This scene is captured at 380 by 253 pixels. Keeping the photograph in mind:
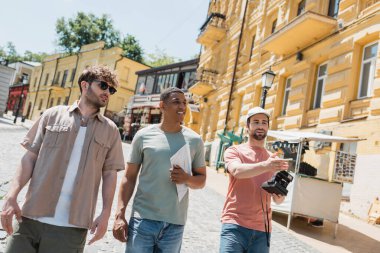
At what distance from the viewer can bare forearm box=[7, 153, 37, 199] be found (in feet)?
7.92

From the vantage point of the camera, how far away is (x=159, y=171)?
2719mm

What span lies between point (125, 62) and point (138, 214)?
4058 cm

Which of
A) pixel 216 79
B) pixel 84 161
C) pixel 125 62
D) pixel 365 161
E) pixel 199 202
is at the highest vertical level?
pixel 125 62

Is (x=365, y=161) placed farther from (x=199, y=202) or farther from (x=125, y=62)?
(x=125, y=62)

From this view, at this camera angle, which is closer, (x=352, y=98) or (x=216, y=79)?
(x=352, y=98)

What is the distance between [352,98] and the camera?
11.0 meters

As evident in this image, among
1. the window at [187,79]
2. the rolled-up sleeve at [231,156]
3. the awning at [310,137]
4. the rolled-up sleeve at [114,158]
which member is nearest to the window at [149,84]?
the window at [187,79]

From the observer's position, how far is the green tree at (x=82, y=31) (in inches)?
2138

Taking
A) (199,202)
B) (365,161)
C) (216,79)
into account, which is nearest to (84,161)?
(199,202)

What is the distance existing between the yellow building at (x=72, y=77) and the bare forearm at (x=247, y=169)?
3268 centimetres

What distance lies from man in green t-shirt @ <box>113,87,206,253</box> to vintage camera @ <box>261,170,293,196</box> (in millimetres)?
515

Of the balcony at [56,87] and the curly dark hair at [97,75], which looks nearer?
the curly dark hair at [97,75]

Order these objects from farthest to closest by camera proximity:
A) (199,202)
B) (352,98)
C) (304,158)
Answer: (304,158), (352,98), (199,202)

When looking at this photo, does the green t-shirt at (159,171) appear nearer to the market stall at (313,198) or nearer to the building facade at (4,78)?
the market stall at (313,198)
